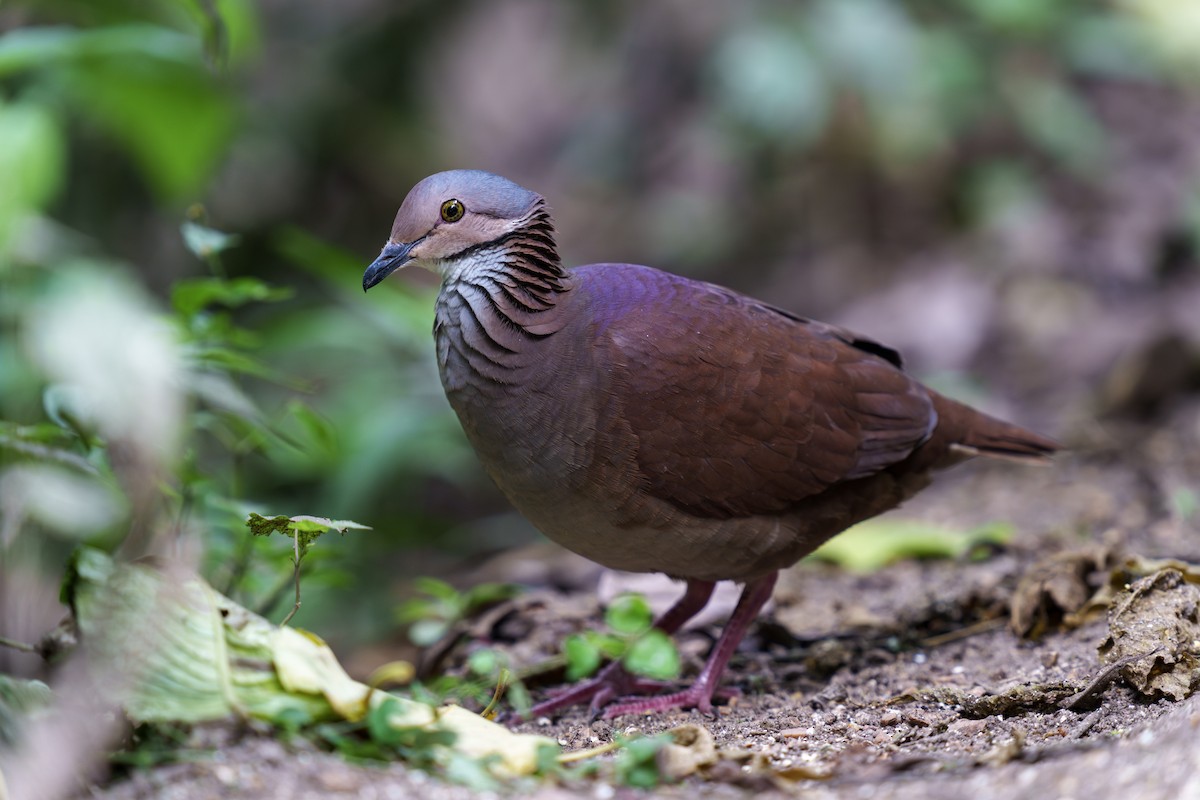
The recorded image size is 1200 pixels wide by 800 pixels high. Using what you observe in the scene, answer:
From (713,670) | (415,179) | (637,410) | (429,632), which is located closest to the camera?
(637,410)

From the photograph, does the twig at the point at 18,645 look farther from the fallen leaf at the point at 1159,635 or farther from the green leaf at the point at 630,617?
the fallen leaf at the point at 1159,635

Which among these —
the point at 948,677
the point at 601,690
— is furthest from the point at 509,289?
the point at 948,677

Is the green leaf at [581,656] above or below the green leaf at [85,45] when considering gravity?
below

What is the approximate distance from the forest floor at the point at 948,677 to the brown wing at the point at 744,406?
24.1 inches

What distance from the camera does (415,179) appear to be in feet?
29.6

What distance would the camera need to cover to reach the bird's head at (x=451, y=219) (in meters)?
3.70

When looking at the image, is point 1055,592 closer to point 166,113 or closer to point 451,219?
point 451,219

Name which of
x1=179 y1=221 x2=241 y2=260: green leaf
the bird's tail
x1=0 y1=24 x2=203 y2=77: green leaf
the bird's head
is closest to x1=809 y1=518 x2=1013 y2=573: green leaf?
the bird's tail

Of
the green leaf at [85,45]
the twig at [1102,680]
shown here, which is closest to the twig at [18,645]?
the green leaf at [85,45]

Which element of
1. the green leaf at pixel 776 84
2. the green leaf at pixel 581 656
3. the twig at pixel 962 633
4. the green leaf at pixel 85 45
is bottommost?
the twig at pixel 962 633

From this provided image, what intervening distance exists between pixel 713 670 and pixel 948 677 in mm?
686

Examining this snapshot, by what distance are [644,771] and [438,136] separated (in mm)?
7167

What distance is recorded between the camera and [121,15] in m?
6.49

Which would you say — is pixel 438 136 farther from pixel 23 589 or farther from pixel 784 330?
pixel 23 589
